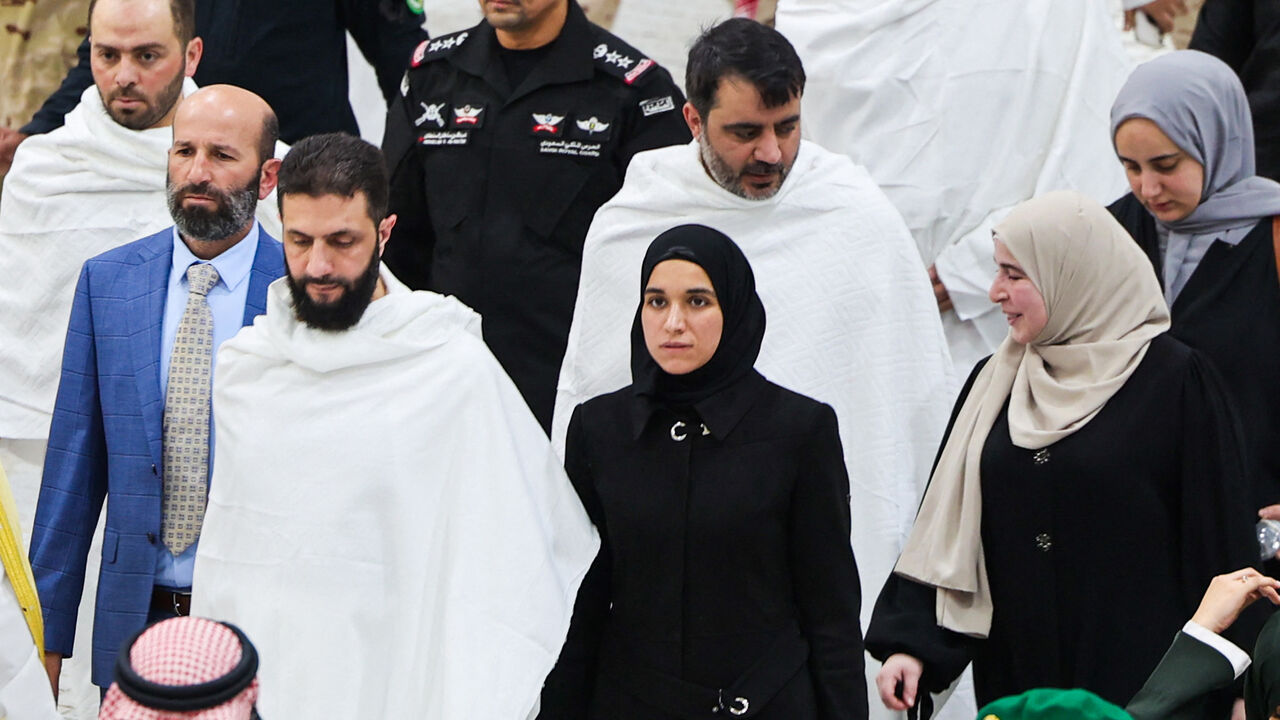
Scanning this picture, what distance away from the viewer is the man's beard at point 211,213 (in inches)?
206

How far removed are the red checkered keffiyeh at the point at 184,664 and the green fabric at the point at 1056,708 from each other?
50.4 inches

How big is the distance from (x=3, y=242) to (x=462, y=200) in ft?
4.05

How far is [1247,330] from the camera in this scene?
5.37 meters

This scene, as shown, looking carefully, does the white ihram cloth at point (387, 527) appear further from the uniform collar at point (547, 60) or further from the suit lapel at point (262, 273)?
the uniform collar at point (547, 60)

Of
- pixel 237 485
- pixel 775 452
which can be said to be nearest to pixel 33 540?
pixel 237 485

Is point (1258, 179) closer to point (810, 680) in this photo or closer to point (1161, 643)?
point (1161, 643)

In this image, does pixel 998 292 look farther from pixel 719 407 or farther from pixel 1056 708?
pixel 1056 708

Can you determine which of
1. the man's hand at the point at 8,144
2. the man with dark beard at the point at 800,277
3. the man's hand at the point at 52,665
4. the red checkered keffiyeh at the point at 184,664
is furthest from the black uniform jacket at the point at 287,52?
the red checkered keffiyeh at the point at 184,664

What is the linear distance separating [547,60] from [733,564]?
207cm

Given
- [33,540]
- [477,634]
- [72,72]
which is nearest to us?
[477,634]

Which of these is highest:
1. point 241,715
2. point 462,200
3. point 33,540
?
point 462,200

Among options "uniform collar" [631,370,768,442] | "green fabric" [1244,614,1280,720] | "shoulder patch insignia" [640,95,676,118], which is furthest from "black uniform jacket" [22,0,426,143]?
"green fabric" [1244,614,1280,720]

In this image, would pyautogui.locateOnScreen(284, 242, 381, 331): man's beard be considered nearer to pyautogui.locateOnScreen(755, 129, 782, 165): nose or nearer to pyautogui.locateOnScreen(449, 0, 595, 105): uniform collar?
pyautogui.locateOnScreen(755, 129, 782, 165): nose

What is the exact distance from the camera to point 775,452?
483 cm
